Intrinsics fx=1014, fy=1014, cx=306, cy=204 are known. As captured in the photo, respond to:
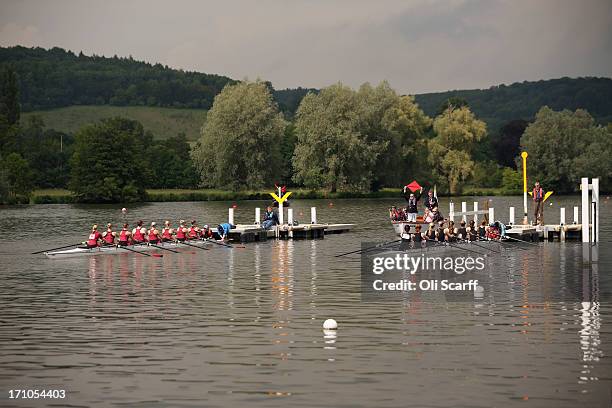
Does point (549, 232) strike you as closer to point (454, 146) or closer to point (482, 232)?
point (482, 232)

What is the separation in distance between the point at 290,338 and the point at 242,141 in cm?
7295

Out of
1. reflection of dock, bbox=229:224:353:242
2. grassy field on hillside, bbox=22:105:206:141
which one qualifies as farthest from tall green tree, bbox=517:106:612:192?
grassy field on hillside, bbox=22:105:206:141

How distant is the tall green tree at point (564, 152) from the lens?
104938mm

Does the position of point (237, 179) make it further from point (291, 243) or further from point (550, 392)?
point (550, 392)

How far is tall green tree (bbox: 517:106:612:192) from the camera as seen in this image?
344 ft

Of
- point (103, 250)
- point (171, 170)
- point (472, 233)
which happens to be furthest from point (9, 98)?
point (472, 233)

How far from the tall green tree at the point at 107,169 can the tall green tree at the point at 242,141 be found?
10161 millimetres

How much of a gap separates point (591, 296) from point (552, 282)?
3678 millimetres

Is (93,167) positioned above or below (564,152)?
below

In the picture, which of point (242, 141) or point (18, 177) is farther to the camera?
point (18, 177)

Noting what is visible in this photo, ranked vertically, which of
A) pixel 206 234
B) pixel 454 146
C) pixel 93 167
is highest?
pixel 454 146

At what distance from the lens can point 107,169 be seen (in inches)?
4031

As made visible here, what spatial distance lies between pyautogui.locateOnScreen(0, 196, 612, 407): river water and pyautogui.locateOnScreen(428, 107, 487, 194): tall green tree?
64356 mm

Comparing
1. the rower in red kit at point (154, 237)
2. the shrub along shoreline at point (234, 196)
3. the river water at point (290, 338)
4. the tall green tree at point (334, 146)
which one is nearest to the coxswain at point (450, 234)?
the river water at point (290, 338)
